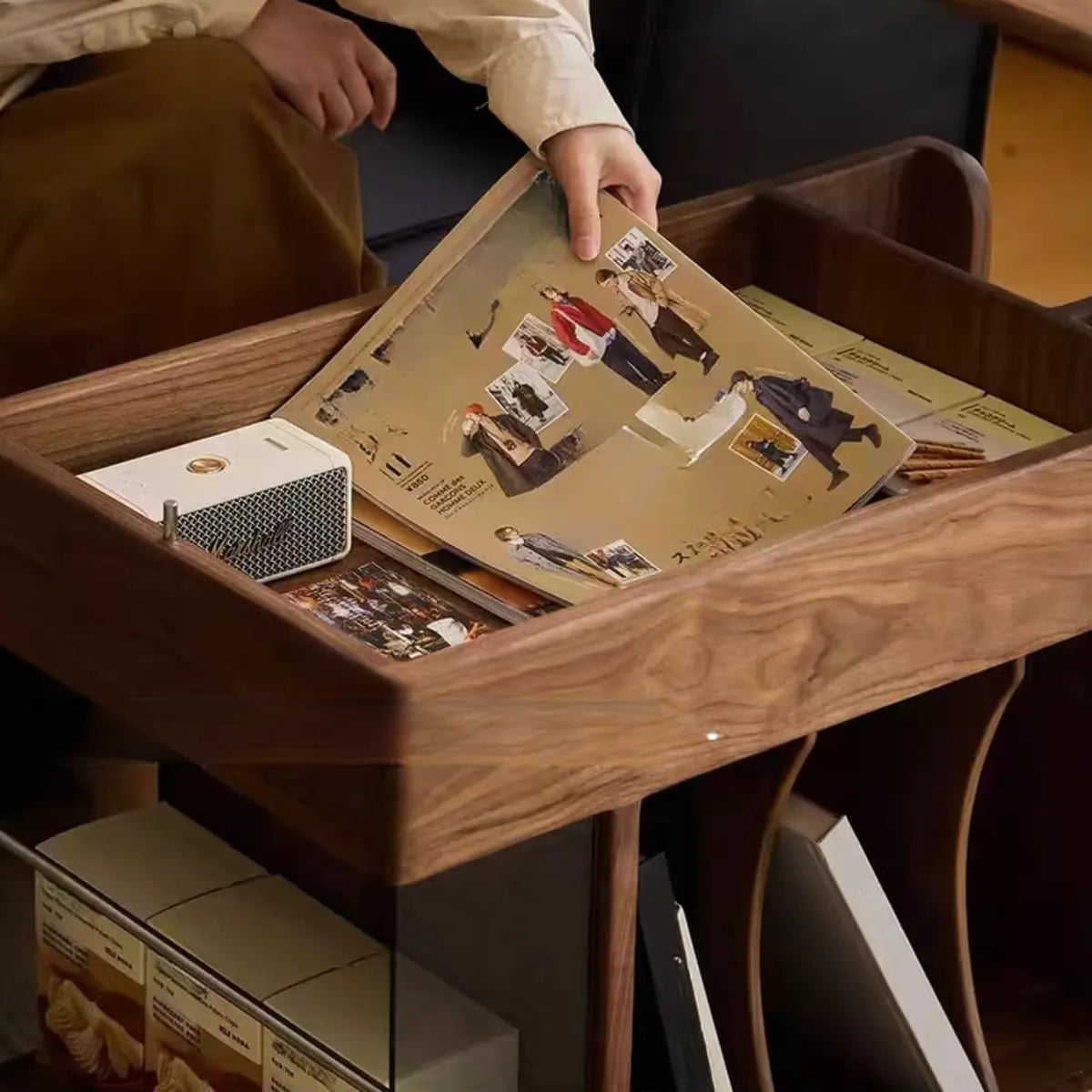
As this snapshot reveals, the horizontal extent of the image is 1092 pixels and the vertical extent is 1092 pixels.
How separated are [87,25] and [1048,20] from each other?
581mm

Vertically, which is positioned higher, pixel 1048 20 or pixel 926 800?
pixel 1048 20

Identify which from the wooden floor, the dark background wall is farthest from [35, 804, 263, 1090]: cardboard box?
the wooden floor

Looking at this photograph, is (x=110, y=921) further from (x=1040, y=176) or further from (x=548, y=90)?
(x=1040, y=176)

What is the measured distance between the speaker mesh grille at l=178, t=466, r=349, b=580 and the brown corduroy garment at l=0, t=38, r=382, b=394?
0.74ft

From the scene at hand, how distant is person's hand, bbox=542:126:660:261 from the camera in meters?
1.20

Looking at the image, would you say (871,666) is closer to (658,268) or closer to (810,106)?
(658,268)

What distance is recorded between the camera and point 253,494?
1066mm

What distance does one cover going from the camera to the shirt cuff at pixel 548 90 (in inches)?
47.8

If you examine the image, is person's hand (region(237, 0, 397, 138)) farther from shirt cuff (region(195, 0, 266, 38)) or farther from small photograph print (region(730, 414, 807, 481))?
small photograph print (region(730, 414, 807, 481))

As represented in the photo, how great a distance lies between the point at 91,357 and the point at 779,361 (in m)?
0.37

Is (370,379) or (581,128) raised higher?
(581,128)

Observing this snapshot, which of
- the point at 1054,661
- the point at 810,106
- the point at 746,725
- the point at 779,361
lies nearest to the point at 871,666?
the point at 746,725

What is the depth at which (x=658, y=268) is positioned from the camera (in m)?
1.19

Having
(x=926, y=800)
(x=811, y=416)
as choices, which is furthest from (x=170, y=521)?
(x=926, y=800)
